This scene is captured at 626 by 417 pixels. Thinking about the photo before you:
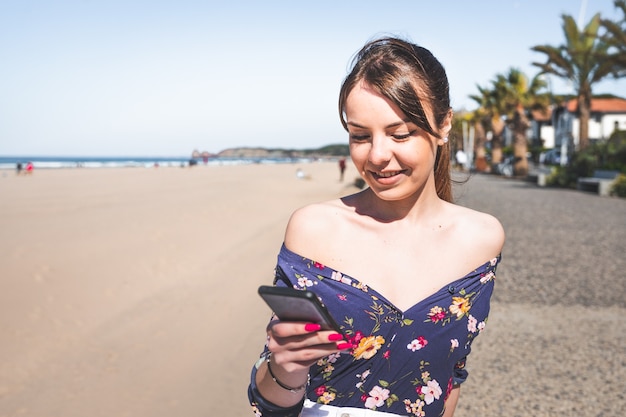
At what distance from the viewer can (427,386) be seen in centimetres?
158

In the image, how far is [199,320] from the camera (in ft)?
23.6

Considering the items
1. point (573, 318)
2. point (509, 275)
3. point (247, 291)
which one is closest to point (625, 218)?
point (509, 275)

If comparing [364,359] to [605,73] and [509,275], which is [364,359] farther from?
[605,73]

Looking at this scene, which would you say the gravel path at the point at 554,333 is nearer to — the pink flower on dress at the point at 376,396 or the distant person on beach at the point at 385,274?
the distant person on beach at the point at 385,274

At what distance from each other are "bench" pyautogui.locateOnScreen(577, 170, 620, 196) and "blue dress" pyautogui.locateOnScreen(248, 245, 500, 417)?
2200 centimetres

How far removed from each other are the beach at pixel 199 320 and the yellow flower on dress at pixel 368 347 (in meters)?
1.34

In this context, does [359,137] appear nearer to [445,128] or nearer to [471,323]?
[445,128]

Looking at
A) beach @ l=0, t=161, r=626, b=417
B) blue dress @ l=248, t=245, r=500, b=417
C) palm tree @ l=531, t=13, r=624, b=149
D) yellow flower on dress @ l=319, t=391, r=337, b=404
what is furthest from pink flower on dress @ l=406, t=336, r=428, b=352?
palm tree @ l=531, t=13, r=624, b=149

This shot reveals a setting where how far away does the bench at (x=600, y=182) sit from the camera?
2092 cm

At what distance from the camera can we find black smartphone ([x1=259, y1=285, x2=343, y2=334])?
45.9 inches

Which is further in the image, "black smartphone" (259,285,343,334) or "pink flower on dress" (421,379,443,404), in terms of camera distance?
"pink flower on dress" (421,379,443,404)

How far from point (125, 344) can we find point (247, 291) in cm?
235

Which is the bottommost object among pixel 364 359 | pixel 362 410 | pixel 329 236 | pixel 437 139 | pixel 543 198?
pixel 543 198

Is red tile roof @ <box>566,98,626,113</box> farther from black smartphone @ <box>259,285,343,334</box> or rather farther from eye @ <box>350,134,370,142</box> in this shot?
black smartphone @ <box>259,285,343,334</box>
